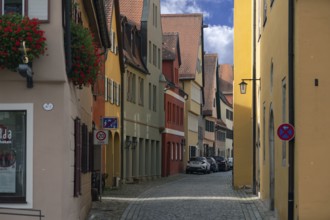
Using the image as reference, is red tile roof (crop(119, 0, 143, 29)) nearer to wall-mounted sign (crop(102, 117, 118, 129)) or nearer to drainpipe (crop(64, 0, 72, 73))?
wall-mounted sign (crop(102, 117, 118, 129))

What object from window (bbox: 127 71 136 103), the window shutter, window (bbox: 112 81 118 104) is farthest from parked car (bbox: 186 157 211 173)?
the window shutter

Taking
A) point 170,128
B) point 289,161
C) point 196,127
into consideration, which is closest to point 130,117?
point 170,128

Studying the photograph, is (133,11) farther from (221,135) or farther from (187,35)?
(221,135)

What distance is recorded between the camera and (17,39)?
1075 centimetres

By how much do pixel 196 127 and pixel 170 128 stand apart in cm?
1626

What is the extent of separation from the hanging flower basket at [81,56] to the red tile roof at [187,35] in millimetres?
46662

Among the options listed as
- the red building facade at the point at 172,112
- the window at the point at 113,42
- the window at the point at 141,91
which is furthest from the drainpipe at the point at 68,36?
the red building facade at the point at 172,112

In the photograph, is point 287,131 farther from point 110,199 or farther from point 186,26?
point 186,26

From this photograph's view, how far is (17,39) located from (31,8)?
833mm

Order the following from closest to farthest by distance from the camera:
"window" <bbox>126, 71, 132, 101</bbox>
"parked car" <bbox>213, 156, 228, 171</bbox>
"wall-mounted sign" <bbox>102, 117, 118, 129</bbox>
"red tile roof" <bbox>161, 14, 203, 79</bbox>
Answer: "wall-mounted sign" <bbox>102, 117, 118, 129</bbox> < "window" <bbox>126, 71, 132, 101</bbox> < "red tile roof" <bbox>161, 14, 203, 79</bbox> < "parked car" <bbox>213, 156, 228, 171</bbox>

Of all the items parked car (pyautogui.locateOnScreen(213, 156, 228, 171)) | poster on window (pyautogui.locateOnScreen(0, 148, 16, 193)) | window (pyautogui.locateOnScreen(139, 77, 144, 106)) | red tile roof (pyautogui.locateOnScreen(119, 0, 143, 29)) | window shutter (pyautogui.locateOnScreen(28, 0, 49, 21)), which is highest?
red tile roof (pyautogui.locateOnScreen(119, 0, 143, 29))

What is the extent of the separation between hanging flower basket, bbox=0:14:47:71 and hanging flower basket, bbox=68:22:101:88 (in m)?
1.10

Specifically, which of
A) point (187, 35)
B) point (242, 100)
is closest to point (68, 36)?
point (242, 100)

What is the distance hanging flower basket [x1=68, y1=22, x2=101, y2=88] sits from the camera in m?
12.1
